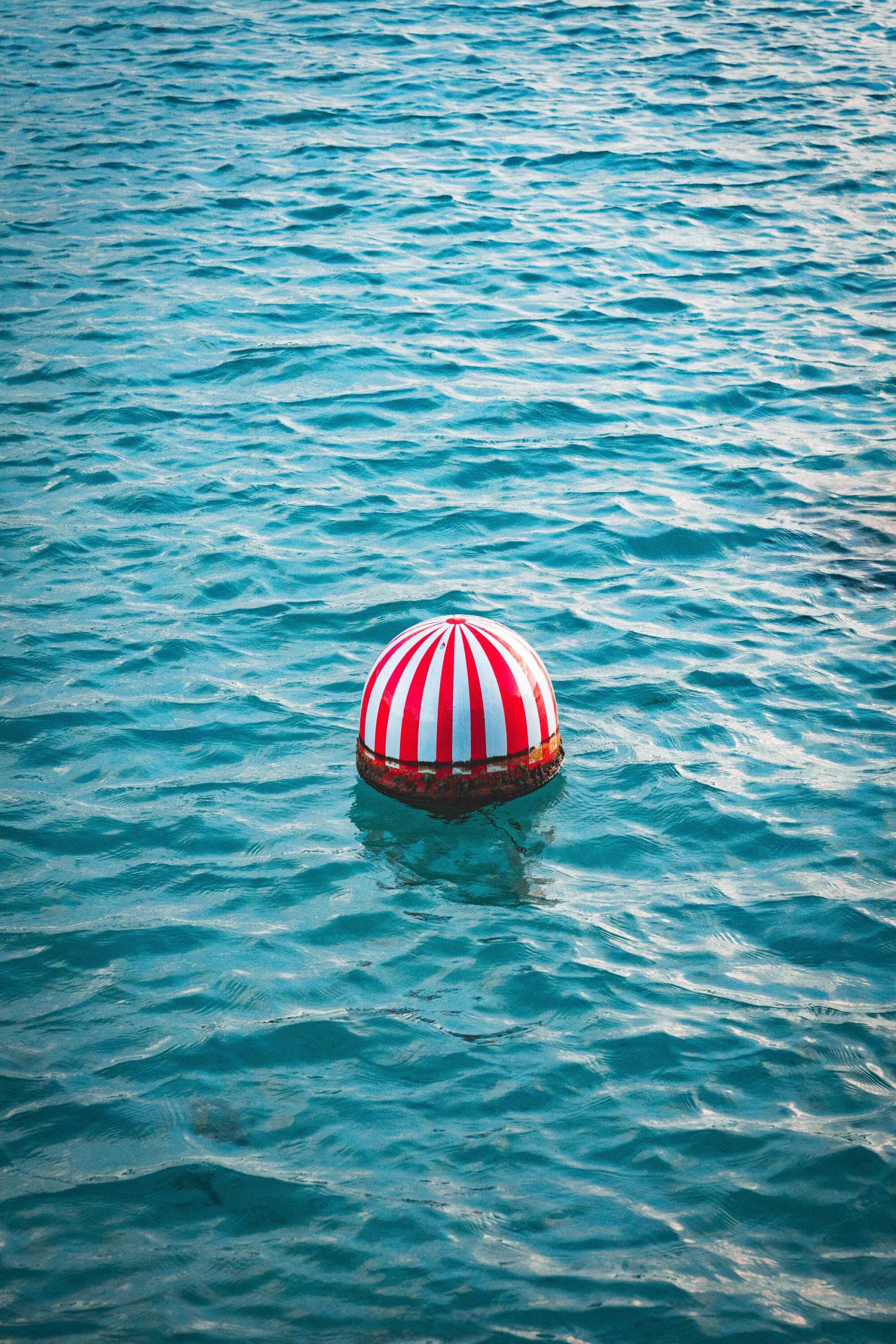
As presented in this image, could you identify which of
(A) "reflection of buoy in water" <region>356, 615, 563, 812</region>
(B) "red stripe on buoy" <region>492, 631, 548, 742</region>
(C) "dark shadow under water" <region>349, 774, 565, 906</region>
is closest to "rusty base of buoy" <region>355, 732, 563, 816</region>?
(A) "reflection of buoy in water" <region>356, 615, 563, 812</region>

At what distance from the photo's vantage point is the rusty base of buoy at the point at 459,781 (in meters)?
7.16

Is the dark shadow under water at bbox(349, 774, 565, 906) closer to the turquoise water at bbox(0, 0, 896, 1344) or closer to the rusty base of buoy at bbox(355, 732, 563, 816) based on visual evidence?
the turquoise water at bbox(0, 0, 896, 1344)

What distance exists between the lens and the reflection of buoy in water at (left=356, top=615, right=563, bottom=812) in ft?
23.3

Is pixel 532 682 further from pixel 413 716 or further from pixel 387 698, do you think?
pixel 387 698

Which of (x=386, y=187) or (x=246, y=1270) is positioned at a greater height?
(x=386, y=187)

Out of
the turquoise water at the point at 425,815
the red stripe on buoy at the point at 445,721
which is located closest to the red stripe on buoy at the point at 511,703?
the red stripe on buoy at the point at 445,721

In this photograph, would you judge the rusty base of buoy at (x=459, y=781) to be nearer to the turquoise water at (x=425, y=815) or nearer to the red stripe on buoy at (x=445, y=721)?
the red stripe on buoy at (x=445, y=721)

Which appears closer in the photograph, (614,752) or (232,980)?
(232,980)

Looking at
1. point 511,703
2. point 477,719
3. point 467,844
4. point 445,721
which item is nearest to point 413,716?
point 445,721

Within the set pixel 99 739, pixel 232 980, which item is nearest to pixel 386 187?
pixel 99 739

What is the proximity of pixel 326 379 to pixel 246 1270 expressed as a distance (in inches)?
409

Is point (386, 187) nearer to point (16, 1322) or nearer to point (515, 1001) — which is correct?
point (515, 1001)

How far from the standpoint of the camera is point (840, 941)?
6.57 metres

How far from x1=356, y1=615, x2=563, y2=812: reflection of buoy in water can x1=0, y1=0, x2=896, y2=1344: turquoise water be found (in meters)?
0.41
